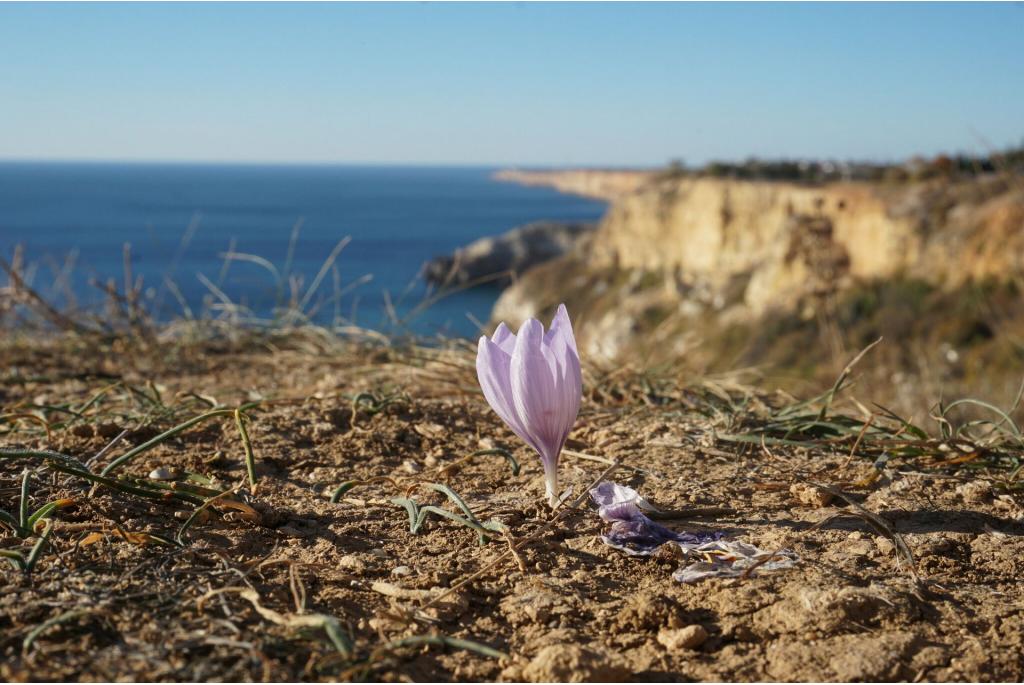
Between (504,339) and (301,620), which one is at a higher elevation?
(504,339)

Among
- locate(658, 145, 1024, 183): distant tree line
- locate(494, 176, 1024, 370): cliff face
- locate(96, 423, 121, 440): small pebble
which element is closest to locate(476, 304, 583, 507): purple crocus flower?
locate(96, 423, 121, 440): small pebble

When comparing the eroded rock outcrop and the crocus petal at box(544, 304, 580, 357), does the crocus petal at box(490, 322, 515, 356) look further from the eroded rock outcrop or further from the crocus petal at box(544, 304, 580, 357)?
the eroded rock outcrop

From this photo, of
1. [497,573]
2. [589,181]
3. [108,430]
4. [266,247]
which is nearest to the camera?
[497,573]

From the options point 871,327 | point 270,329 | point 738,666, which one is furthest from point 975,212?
point 738,666

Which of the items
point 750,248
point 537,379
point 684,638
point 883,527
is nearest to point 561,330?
point 537,379

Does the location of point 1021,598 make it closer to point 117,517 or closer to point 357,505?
point 357,505

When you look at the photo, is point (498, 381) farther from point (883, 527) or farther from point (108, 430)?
point (108, 430)
